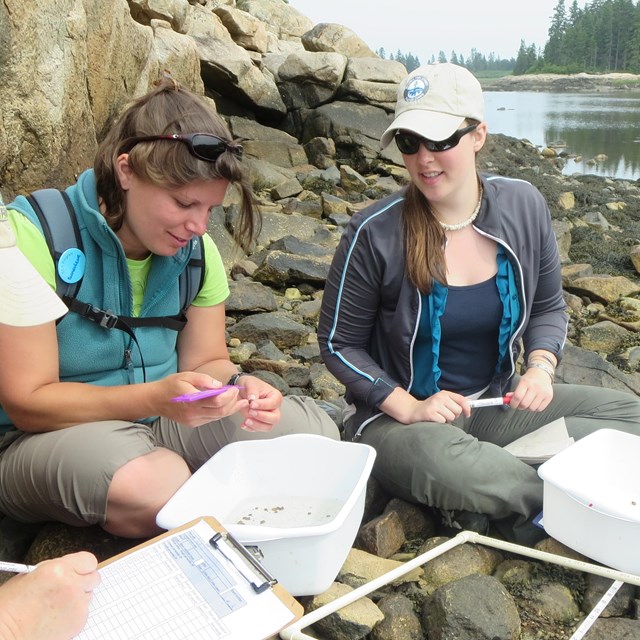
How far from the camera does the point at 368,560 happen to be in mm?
2131

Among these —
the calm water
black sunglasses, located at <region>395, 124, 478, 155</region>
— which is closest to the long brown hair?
black sunglasses, located at <region>395, 124, 478, 155</region>

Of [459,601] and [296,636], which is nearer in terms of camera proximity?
[296,636]

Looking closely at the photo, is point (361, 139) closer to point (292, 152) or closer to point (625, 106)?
point (292, 152)

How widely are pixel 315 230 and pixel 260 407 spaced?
4772 millimetres

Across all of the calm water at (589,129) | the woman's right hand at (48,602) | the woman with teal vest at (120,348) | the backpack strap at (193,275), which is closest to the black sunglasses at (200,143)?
the woman with teal vest at (120,348)

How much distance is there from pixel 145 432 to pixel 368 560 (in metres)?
0.72

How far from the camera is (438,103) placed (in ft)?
7.72

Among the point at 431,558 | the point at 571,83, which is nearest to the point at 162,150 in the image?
the point at 431,558

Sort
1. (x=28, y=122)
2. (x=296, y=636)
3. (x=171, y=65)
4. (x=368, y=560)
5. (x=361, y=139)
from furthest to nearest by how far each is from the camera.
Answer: (x=361, y=139) < (x=171, y=65) < (x=28, y=122) < (x=368, y=560) < (x=296, y=636)

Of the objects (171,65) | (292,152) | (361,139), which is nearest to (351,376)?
(171,65)

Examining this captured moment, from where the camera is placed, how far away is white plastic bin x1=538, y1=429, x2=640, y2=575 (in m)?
1.98

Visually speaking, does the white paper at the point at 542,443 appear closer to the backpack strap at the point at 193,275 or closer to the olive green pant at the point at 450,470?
the olive green pant at the point at 450,470

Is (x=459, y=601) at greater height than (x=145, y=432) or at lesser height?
lesser

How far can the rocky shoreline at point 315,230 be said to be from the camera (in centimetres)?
194
